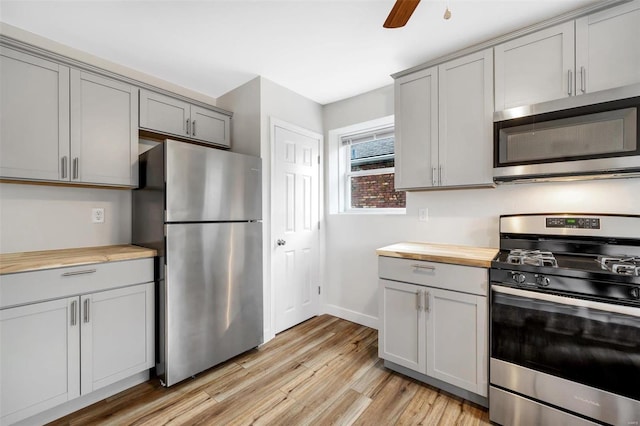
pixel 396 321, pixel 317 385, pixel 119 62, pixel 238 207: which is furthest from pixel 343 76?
pixel 317 385

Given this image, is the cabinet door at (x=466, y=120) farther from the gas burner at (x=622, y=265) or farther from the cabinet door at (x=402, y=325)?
the cabinet door at (x=402, y=325)

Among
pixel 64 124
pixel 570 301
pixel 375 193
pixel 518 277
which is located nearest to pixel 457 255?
pixel 518 277

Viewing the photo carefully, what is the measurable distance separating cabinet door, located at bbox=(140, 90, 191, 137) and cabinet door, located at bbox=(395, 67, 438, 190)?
6.43 ft

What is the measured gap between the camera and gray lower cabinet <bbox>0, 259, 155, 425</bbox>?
1479 mm

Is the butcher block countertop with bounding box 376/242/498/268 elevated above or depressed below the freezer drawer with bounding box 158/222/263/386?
above

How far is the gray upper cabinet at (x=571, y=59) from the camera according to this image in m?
1.51

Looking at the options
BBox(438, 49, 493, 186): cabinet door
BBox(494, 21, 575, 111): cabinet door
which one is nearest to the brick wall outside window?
BBox(438, 49, 493, 186): cabinet door

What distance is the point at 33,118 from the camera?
178cm

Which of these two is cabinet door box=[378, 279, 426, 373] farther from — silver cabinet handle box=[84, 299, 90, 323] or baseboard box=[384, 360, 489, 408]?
silver cabinet handle box=[84, 299, 90, 323]

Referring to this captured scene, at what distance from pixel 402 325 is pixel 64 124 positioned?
283cm

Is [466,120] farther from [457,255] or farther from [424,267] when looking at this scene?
[424,267]

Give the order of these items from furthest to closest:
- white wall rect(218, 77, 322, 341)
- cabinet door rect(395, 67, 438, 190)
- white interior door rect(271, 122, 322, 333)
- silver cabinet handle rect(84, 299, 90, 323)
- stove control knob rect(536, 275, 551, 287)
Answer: white interior door rect(271, 122, 322, 333), white wall rect(218, 77, 322, 341), cabinet door rect(395, 67, 438, 190), silver cabinet handle rect(84, 299, 90, 323), stove control knob rect(536, 275, 551, 287)

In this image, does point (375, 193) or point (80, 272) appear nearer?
point (80, 272)

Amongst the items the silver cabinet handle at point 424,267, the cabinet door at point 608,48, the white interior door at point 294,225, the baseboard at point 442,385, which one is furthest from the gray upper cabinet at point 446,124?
the baseboard at point 442,385
